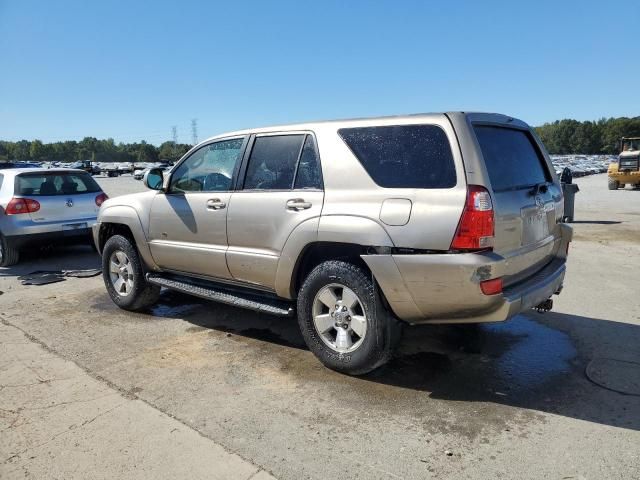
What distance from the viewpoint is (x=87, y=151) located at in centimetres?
13688

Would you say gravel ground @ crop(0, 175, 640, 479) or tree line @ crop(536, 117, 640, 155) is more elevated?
tree line @ crop(536, 117, 640, 155)

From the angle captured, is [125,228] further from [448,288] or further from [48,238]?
[448,288]

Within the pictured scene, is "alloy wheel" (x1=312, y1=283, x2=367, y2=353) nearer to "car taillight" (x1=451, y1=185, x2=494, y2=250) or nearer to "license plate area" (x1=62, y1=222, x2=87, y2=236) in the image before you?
"car taillight" (x1=451, y1=185, x2=494, y2=250)

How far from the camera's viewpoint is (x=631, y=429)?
9.93ft

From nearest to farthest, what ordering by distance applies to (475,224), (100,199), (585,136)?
(475,224) < (100,199) < (585,136)

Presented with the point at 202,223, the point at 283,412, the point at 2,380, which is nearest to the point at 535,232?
the point at 283,412

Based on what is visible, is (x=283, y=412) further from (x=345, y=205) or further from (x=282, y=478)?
(x=345, y=205)

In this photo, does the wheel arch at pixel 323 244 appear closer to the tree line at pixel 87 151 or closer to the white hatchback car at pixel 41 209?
the white hatchback car at pixel 41 209

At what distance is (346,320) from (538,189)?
5.84ft

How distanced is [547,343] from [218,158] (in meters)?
3.46

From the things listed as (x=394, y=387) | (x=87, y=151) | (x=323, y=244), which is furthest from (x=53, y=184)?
(x=87, y=151)

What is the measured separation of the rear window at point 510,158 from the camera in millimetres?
3572

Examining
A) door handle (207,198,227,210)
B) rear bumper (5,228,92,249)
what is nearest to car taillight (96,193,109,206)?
rear bumper (5,228,92,249)

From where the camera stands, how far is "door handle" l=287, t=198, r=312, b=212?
13.0 ft
